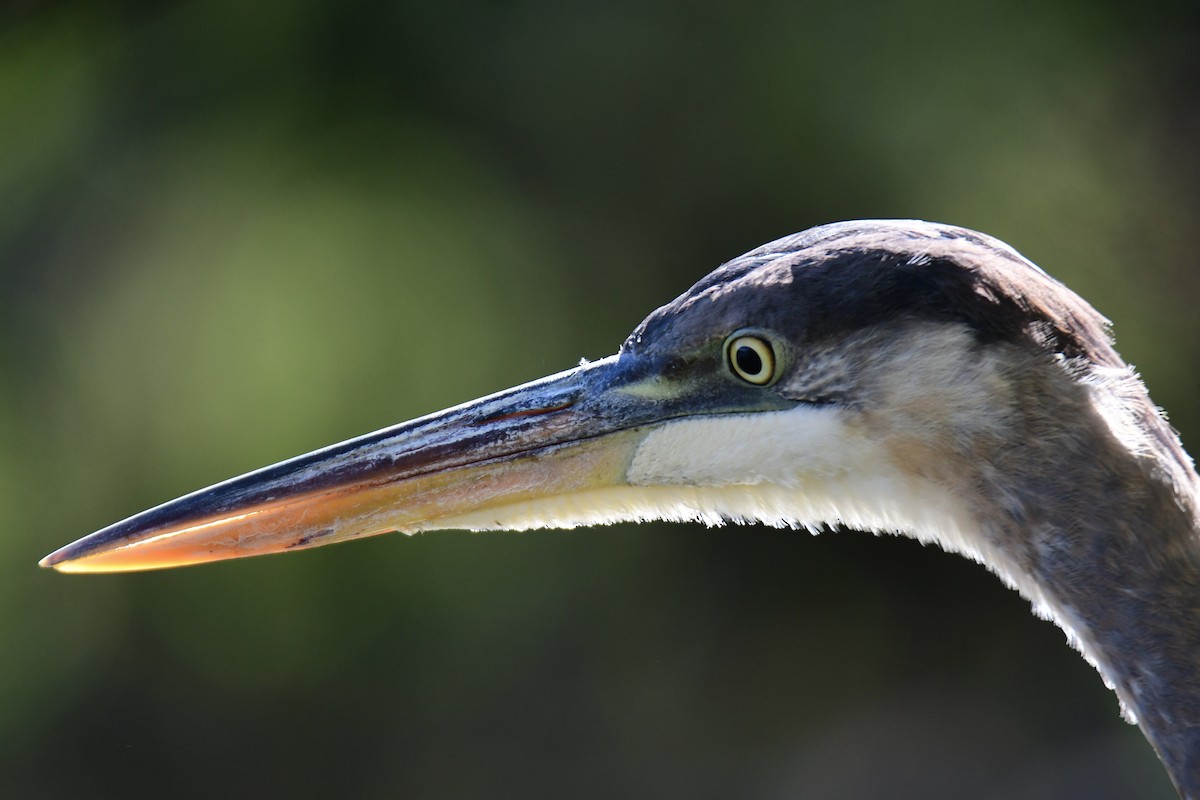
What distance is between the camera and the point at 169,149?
4.46 metres

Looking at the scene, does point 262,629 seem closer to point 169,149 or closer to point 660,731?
point 660,731

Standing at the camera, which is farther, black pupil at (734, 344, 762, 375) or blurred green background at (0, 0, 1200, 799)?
blurred green background at (0, 0, 1200, 799)

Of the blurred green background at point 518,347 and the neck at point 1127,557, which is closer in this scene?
the neck at point 1127,557

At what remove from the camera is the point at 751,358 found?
1.64 metres

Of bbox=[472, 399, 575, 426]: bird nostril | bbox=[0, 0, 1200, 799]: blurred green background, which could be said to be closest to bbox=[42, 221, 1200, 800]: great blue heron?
bbox=[472, 399, 575, 426]: bird nostril

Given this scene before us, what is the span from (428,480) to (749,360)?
0.50m

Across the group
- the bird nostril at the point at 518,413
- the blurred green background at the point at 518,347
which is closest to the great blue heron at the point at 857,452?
the bird nostril at the point at 518,413

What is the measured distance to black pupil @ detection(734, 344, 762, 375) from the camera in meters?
1.63

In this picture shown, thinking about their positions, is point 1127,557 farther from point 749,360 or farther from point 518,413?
point 518,413

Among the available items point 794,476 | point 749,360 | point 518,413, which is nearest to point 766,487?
point 794,476

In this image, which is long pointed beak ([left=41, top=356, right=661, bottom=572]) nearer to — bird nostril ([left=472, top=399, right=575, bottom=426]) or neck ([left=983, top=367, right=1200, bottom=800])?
bird nostril ([left=472, top=399, right=575, bottom=426])

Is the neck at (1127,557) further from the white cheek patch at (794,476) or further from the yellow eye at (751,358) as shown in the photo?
the yellow eye at (751,358)

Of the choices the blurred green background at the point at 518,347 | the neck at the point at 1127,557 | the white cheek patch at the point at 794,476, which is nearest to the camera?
the neck at the point at 1127,557

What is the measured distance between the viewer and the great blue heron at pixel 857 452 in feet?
4.75
